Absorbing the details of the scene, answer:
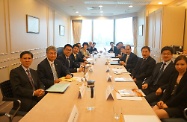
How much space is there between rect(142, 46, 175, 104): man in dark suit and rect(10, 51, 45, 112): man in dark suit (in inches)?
61.5

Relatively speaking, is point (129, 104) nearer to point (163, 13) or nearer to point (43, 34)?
point (163, 13)

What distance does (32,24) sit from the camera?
5.60 m

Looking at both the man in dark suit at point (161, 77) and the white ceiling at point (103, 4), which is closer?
the man in dark suit at point (161, 77)

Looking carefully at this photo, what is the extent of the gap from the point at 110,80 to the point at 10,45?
2.73 metres

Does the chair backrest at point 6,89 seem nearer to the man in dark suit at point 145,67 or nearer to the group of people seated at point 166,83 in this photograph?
the group of people seated at point 166,83

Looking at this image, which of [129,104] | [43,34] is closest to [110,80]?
[129,104]

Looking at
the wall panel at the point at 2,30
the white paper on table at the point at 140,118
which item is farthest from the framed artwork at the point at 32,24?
the white paper on table at the point at 140,118

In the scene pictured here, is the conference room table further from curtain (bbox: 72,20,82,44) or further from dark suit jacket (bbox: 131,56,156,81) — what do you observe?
curtain (bbox: 72,20,82,44)

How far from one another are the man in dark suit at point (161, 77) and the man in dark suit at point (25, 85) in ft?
5.12

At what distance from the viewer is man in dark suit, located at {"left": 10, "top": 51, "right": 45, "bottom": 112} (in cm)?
233

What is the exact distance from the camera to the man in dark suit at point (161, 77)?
8.99 feet

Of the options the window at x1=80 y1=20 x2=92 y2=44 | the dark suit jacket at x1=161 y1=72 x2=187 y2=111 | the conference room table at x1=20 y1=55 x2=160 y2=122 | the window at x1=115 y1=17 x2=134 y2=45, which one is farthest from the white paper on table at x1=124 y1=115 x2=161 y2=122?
the window at x1=80 y1=20 x2=92 y2=44

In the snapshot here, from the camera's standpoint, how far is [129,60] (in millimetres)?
5113

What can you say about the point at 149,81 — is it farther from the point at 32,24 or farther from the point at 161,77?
the point at 32,24
